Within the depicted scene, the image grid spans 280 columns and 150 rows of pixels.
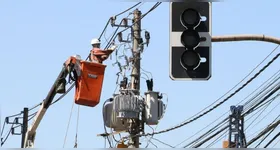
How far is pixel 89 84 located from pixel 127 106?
9.45 meters

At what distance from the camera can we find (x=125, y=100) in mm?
27219

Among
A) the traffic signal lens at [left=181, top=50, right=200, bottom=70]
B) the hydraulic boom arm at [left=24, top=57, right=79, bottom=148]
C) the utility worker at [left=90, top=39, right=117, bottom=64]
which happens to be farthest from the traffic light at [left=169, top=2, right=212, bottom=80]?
the utility worker at [left=90, top=39, right=117, bottom=64]

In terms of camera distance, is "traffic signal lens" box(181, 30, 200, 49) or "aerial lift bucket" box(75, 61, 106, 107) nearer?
"traffic signal lens" box(181, 30, 200, 49)

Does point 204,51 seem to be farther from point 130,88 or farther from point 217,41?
point 130,88

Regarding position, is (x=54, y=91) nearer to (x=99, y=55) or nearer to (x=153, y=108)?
(x=99, y=55)

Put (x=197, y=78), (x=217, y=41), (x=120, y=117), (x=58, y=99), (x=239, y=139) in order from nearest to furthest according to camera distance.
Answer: (x=197, y=78) → (x=217, y=41) → (x=58, y=99) → (x=120, y=117) → (x=239, y=139)

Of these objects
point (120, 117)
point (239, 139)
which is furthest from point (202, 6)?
point (239, 139)

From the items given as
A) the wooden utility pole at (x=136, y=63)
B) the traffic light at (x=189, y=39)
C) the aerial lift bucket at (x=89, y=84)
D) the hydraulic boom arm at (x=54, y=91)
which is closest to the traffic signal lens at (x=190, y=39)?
the traffic light at (x=189, y=39)

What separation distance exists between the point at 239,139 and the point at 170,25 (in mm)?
19484

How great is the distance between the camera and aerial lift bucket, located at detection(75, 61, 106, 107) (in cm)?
1762

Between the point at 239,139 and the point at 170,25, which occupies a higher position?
the point at 170,25

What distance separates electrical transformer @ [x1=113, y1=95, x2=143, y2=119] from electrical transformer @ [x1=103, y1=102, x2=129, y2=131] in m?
0.21

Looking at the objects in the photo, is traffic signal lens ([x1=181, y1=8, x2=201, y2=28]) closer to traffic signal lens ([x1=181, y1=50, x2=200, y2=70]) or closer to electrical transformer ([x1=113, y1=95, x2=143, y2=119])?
traffic signal lens ([x1=181, y1=50, x2=200, y2=70])

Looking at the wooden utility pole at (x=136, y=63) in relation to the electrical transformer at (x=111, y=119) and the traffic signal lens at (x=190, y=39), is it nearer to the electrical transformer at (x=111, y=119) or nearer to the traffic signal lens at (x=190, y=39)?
the electrical transformer at (x=111, y=119)
